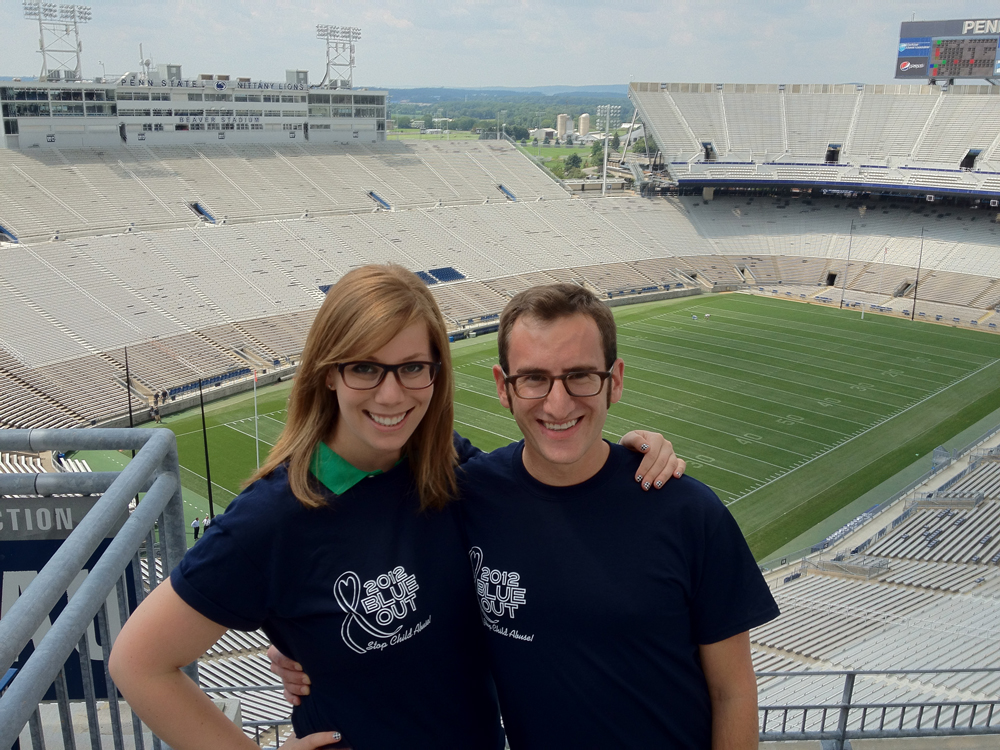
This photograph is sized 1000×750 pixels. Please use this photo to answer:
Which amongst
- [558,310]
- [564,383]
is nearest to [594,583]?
[564,383]

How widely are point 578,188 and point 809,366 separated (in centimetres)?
2741

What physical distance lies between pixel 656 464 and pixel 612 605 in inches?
16.5

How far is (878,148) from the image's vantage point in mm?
50938

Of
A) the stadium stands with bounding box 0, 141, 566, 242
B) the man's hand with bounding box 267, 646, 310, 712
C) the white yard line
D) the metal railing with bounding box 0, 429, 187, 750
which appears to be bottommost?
the white yard line

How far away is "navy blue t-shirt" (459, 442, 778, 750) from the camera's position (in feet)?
7.93

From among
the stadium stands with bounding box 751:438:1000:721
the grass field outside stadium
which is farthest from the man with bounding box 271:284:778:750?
the grass field outside stadium

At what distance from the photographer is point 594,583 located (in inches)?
95.3

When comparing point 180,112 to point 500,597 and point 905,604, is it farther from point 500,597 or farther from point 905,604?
point 500,597

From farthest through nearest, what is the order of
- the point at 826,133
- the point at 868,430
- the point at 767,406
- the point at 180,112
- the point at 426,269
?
the point at 826,133, the point at 180,112, the point at 426,269, the point at 767,406, the point at 868,430

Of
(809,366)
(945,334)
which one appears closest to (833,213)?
(945,334)

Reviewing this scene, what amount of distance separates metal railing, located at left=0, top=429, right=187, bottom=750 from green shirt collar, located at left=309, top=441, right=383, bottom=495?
0.38 meters

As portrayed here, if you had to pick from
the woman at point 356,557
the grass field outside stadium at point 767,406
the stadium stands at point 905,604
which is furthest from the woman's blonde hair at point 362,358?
the grass field outside stadium at point 767,406

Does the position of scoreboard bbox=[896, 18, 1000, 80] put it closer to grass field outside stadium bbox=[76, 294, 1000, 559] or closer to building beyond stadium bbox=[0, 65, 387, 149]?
grass field outside stadium bbox=[76, 294, 1000, 559]

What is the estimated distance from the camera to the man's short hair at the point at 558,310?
246 centimetres
